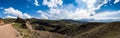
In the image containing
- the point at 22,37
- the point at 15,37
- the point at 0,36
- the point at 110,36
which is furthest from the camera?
the point at 110,36

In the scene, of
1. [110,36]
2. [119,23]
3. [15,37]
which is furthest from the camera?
[119,23]

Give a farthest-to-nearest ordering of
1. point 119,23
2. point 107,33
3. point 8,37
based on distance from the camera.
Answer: point 119,23
point 107,33
point 8,37

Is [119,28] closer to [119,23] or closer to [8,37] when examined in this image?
[119,23]

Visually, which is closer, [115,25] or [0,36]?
[0,36]

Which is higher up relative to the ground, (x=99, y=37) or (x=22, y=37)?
(x=22, y=37)

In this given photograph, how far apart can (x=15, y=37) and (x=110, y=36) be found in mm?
87419

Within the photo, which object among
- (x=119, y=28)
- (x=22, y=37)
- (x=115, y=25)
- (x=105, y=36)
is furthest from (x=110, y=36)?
(x=22, y=37)

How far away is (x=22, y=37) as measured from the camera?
35.5 metres

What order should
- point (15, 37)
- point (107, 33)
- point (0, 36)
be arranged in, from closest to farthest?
point (0, 36) → point (15, 37) → point (107, 33)

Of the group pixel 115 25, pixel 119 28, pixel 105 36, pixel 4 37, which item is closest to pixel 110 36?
pixel 105 36

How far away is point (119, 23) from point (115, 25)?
2560mm

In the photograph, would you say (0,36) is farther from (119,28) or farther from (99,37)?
A: (119,28)

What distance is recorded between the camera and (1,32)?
2998 centimetres

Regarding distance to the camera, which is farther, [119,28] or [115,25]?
[115,25]
